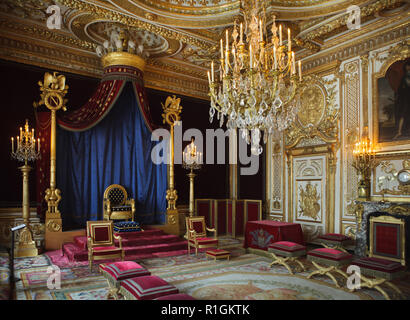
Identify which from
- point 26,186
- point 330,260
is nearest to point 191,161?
point 26,186

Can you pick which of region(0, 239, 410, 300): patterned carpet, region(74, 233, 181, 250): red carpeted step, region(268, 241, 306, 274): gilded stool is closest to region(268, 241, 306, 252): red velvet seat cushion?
region(268, 241, 306, 274): gilded stool

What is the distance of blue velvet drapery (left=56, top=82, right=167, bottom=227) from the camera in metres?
7.04

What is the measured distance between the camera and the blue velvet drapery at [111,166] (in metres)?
7.04

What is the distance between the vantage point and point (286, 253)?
212 inches

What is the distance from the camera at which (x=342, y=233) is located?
22.7ft

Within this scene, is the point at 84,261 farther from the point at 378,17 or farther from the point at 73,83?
the point at 378,17

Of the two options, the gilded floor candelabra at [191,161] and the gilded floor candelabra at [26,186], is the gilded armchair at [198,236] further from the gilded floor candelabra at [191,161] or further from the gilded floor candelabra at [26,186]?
the gilded floor candelabra at [26,186]

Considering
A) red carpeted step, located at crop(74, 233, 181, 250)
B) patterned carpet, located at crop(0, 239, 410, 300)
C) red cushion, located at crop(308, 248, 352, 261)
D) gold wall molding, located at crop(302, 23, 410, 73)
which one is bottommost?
patterned carpet, located at crop(0, 239, 410, 300)

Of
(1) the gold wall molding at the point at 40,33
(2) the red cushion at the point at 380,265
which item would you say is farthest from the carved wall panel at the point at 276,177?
(1) the gold wall molding at the point at 40,33

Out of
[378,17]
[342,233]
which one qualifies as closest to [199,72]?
[378,17]

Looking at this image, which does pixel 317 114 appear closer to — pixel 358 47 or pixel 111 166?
pixel 358 47

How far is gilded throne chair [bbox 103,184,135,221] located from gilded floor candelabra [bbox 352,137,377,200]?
196 inches

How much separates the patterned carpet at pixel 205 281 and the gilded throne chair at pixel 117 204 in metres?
1.53

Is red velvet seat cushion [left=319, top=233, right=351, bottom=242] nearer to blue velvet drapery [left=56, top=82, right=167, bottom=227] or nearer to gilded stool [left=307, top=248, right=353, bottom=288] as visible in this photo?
gilded stool [left=307, top=248, right=353, bottom=288]
